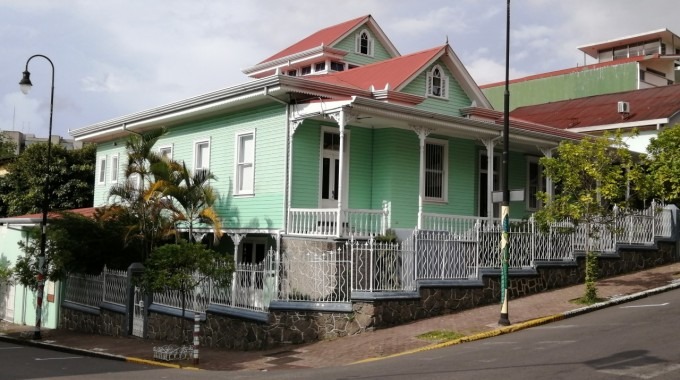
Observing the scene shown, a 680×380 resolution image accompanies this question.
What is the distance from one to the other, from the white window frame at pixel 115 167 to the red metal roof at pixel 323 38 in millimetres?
11532

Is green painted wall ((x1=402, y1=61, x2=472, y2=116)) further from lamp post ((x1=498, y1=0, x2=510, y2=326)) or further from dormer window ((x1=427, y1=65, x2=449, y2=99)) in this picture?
lamp post ((x1=498, y1=0, x2=510, y2=326))

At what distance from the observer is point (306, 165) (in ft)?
62.5

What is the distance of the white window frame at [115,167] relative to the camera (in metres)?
26.9

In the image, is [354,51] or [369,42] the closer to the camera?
[354,51]

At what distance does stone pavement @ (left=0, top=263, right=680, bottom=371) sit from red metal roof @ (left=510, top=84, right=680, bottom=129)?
12.5 meters

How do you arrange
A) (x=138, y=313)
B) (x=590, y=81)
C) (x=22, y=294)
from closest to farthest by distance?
(x=138, y=313), (x=22, y=294), (x=590, y=81)

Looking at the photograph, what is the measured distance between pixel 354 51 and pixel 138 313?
1924 cm

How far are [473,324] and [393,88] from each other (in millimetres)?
8695

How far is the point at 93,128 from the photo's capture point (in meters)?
26.5

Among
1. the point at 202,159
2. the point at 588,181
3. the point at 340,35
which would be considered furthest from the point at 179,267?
the point at 340,35

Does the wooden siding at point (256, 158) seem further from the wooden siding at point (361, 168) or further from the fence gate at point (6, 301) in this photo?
the fence gate at point (6, 301)

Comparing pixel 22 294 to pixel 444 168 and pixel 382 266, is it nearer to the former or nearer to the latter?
pixel 444 168

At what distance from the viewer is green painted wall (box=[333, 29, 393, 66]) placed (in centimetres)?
3409

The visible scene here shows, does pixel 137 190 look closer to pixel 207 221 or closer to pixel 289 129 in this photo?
pixel 207 221
